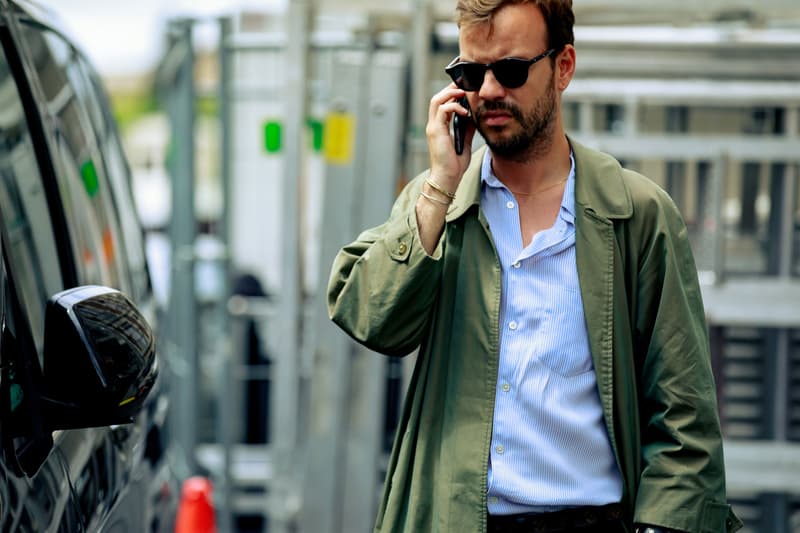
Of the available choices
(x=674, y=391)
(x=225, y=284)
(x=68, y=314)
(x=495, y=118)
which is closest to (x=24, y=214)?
(x=68, y=314)

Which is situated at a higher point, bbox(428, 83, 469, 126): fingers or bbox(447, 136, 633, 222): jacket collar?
bbox(428, 83, 469, 126): fingers

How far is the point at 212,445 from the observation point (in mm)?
8328

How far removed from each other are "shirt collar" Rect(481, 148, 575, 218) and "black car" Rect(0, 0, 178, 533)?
754 mm

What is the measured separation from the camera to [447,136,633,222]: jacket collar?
2.82 meters

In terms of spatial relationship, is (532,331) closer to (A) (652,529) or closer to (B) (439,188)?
(B) (439,188)

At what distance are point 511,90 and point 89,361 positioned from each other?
984 millimetres

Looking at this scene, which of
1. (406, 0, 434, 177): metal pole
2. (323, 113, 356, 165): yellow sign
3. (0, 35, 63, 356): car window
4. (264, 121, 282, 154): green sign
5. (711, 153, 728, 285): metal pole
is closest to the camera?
(0, 35, 63, 356): car window

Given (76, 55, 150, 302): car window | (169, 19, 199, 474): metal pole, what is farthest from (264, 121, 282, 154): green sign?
(76, 55, 150, 302): car window

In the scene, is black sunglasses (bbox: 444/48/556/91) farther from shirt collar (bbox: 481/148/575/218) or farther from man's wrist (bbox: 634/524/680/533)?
man's wrist (bbox: 634/524/680/533)

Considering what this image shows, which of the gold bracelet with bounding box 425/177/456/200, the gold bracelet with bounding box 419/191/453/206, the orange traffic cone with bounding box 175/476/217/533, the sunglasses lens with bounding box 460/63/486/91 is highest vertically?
the sunglasses lens with bounding box 460/63/486/91

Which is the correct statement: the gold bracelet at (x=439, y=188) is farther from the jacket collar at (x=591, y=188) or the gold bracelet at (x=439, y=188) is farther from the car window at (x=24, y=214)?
the car window at (x=24, y=214)

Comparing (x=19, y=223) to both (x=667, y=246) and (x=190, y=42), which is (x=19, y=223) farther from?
(x=190, y=42)

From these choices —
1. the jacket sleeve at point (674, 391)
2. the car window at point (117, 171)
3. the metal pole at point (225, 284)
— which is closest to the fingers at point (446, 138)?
the jacket sleeve at point (674, 391)

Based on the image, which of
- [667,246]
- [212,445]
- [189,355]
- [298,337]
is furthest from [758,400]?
[212,445]
